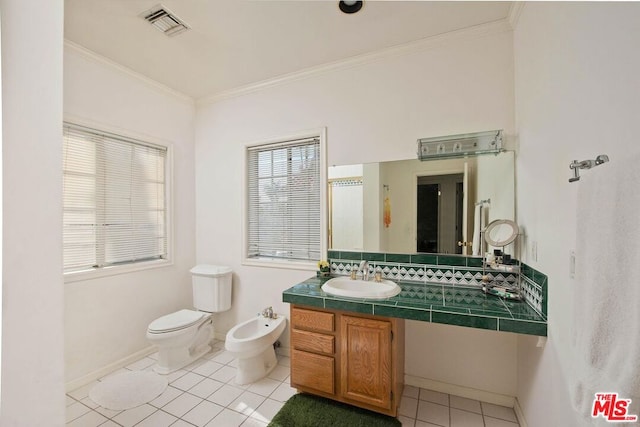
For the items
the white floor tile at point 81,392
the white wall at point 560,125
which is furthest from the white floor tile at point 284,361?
the white wall at point 560,125

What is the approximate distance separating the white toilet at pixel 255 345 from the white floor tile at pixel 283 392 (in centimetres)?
22

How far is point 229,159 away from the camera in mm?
2896

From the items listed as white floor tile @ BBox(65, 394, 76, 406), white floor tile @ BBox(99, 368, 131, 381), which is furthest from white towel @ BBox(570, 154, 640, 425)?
white floor tile @ BBox(99, 368, 131, 381)

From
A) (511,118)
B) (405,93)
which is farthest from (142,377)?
(511,118)

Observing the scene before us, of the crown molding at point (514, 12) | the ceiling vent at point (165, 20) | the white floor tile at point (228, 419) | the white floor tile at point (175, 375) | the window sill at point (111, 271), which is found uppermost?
the ceiling vent at point (165, 20)

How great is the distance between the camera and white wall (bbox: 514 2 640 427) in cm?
83

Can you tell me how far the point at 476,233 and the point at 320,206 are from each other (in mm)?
1269

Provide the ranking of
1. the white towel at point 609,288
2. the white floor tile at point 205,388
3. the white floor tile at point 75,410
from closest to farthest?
the white towel at point 609,288, the white floor tile at point 75,410, the white floor tile at point 205,388

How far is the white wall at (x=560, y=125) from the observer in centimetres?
83

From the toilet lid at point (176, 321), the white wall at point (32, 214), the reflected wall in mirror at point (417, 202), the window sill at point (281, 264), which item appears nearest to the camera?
the white wall at point (32, 214)

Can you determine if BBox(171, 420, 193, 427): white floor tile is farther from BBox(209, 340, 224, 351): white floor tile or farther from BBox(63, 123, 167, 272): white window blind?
BBox(63, 123, 167, 272): white window blind

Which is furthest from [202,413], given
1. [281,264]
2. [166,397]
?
[281,264]

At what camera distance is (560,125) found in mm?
1217

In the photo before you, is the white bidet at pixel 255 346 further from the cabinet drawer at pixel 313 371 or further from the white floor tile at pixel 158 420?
the white floor tile at pixel 158 420
